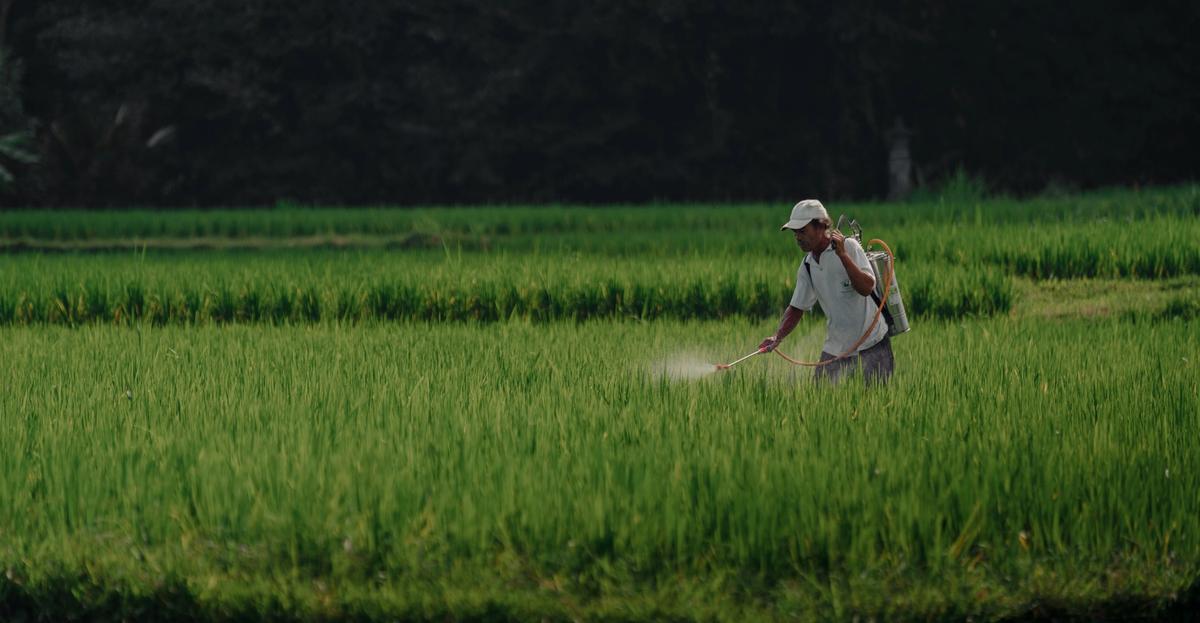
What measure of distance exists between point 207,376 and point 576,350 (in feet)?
5.27

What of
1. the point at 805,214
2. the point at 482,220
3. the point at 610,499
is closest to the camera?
the point at 610,499

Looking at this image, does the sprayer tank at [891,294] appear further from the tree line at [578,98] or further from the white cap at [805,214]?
the tree line at [578,98]

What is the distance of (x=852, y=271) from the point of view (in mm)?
4699

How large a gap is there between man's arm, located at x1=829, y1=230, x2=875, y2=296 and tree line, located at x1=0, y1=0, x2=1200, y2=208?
15142mm

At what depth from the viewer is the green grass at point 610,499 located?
332cm

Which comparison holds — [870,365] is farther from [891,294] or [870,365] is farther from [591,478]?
[591,478]

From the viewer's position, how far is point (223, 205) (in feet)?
66.5

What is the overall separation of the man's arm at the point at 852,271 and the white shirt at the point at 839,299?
0.18ft

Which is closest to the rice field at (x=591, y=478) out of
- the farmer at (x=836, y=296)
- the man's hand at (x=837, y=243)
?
the farmer at (x=836, y=296)

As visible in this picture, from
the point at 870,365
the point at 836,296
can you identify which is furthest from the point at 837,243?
the point at 870,365

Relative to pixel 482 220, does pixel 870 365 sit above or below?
below

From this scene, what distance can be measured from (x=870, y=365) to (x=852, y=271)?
0.52 metres

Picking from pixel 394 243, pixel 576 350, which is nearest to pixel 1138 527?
pixel 576 350

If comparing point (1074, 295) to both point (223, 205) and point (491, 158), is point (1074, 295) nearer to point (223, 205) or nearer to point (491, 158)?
point (491, 158)
